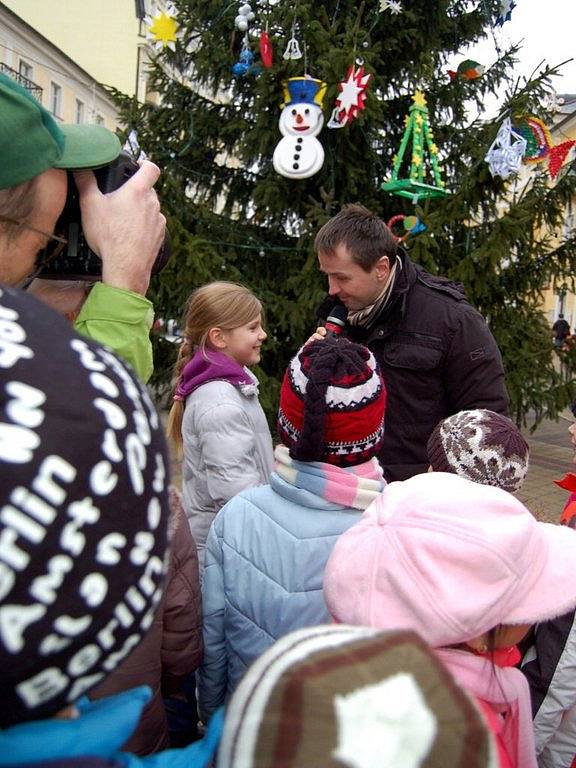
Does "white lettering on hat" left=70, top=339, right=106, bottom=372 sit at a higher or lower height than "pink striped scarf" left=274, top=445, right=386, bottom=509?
higher

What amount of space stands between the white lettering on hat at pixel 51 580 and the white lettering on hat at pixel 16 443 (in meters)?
0.09

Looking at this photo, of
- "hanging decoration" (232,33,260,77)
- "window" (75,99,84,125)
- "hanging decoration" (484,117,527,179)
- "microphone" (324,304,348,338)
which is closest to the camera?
"microphone" (324,304,348,338)

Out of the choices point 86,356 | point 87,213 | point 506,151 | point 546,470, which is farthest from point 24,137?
point 546,470

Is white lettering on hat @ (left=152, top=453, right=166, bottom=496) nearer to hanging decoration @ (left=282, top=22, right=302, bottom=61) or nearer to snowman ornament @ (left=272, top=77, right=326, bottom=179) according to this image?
snowman ornament @ (left=272, top=77, right=326, bottom=179)

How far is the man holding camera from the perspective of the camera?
995 millimetres

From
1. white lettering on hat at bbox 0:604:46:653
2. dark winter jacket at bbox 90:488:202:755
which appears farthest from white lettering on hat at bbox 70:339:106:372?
dark winter jacket at bbox 90:488:202:755

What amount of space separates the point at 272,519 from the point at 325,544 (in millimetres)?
163

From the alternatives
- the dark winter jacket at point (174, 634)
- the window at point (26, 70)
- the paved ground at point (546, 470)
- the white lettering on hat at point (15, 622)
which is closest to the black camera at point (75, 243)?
the dark winter jacket at point (174, 634)

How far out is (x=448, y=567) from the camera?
3.46 feet

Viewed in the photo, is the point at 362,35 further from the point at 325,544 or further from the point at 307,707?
the point at 307,707

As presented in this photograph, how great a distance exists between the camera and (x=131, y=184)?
126 centimetres

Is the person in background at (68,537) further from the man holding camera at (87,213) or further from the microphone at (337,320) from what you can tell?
the microphone at (337,320)

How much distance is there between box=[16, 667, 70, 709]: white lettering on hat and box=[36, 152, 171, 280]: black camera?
878mm

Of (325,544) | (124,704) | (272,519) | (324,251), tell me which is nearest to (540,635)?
(325,544)
